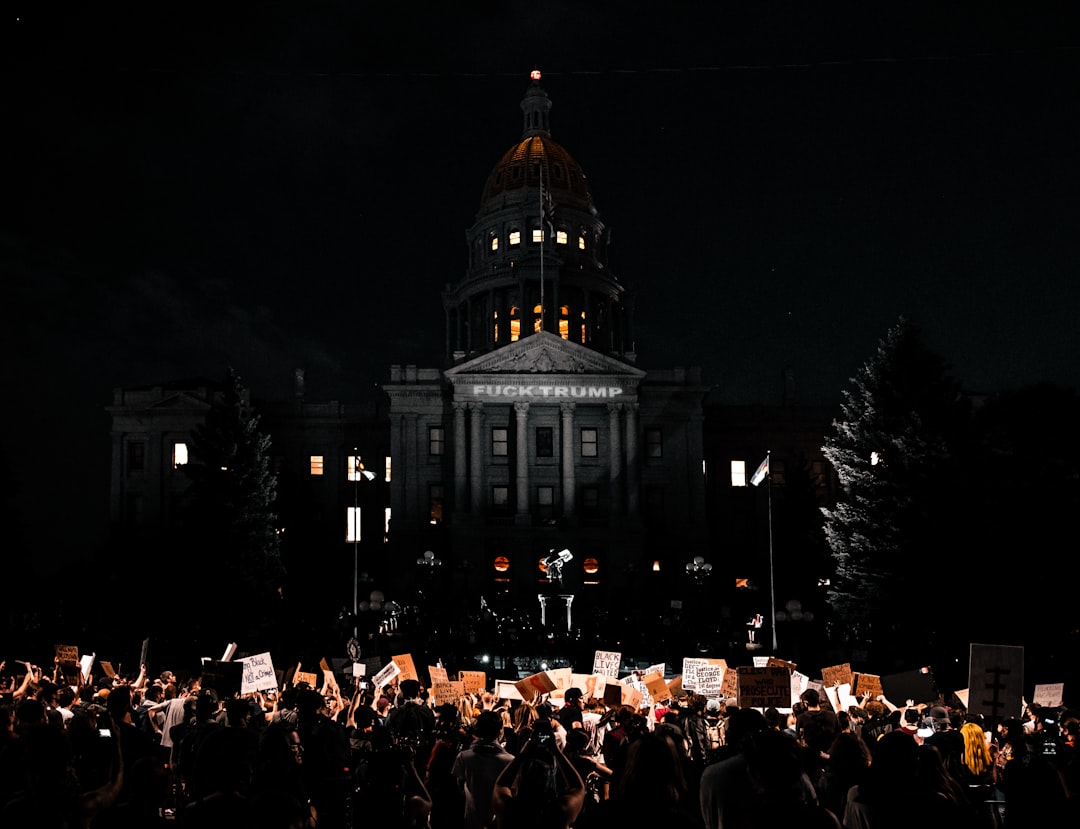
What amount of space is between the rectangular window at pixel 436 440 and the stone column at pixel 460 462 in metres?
3.94

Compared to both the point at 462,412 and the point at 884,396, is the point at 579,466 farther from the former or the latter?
the point at 884,396

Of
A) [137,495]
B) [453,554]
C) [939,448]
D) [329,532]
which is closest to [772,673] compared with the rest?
[939,448]

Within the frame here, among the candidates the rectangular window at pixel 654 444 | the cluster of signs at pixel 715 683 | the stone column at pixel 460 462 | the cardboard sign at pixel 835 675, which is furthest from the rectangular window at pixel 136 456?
the cardboard sign at pixel 835 675

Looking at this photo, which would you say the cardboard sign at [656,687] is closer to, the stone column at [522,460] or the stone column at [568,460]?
the stone column at [522,460]

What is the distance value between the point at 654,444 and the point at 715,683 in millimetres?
48297

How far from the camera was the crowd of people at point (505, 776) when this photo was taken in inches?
212

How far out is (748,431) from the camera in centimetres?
7156

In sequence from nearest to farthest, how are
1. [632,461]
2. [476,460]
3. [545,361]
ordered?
[476,460], [632,461], [545,361]

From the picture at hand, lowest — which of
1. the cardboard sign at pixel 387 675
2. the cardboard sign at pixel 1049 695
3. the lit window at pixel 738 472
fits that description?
the cardboard sign at pixel 1049 695

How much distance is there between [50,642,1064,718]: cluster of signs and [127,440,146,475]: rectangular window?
167 feet

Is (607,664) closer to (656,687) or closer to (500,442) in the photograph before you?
(656,687)

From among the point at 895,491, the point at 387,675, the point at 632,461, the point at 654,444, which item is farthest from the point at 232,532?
the point at 387,675

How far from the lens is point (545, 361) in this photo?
62469 millimetres

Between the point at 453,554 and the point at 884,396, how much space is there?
29.0m
